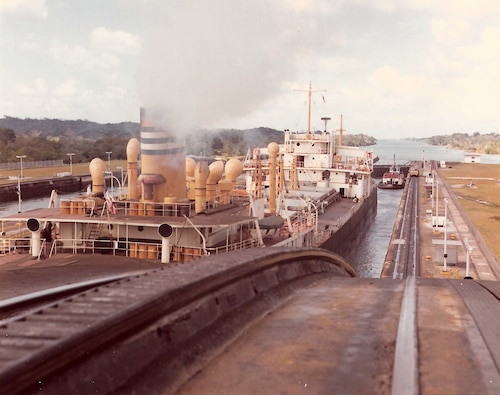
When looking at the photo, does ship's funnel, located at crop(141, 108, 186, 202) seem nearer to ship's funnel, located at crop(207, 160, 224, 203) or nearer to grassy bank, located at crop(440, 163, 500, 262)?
ship's funnel, located at crop(207, 160, 224, 203)

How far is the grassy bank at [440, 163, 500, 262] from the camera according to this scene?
3793 cm

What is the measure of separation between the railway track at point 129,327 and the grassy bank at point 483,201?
26.7 metres

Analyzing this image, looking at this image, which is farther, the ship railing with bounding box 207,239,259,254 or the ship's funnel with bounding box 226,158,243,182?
the ship's funnel with bounding box 226,158,243,182

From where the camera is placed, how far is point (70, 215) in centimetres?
2003

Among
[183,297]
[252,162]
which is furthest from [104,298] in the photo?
[252,162]

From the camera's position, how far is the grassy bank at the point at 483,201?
3793 centimetres

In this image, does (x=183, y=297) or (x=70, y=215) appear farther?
(x=70, y=215)

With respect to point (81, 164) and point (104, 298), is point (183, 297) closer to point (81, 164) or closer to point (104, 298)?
point (104, 298)

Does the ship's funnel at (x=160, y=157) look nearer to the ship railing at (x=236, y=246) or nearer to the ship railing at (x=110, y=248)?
the ship railing at (x=110, y=248)

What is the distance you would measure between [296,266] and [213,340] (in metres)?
4.50

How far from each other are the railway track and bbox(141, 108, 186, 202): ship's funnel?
43.9 feet

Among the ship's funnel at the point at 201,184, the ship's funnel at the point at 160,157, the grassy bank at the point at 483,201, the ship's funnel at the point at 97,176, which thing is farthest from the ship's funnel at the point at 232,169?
the grassy bank at the point at 483,201

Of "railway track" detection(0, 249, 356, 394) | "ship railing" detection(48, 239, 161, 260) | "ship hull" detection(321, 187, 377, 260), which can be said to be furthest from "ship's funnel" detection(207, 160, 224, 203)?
"railway track" detection(0, 249, 356, 394)

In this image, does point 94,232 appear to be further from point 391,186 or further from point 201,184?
point 391,186
